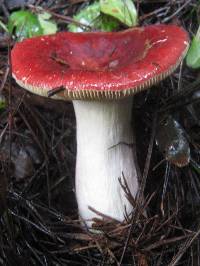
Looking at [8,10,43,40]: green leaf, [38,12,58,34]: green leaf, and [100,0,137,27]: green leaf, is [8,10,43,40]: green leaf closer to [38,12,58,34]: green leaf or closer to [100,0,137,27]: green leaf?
[38,12,58,34]: green leaf

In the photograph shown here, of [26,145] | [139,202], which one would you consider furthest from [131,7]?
[139,202]

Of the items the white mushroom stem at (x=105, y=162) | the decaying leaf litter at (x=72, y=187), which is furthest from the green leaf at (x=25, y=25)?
the white mushroom stem at (x=105, y=162)

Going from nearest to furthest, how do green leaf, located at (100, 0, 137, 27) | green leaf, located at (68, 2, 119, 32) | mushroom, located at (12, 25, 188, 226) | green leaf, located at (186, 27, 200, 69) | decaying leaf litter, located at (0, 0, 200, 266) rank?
mushroom, located at (12, 25, 188, 226) → decaying leaf litter, located at (0, 0, 200, 266) → green leaf, located at (186, 27, 200, 69) → green leaf, located at (100, 0, 137, 27) → green leaf, located at (68, 2, 119, 32)

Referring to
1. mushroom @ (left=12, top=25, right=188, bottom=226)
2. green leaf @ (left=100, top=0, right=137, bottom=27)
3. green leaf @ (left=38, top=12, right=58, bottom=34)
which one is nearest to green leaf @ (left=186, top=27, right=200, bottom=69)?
mushroom @ (left=12, top=25, right=188, bottom=226)

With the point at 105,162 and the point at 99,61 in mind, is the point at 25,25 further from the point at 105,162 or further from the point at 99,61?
the point at 105,162

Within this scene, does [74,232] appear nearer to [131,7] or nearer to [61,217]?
[61,217]

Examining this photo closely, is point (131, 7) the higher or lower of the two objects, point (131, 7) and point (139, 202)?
the higher

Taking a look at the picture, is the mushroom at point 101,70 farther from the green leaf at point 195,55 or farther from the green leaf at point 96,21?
the green leaf at point 96,21
